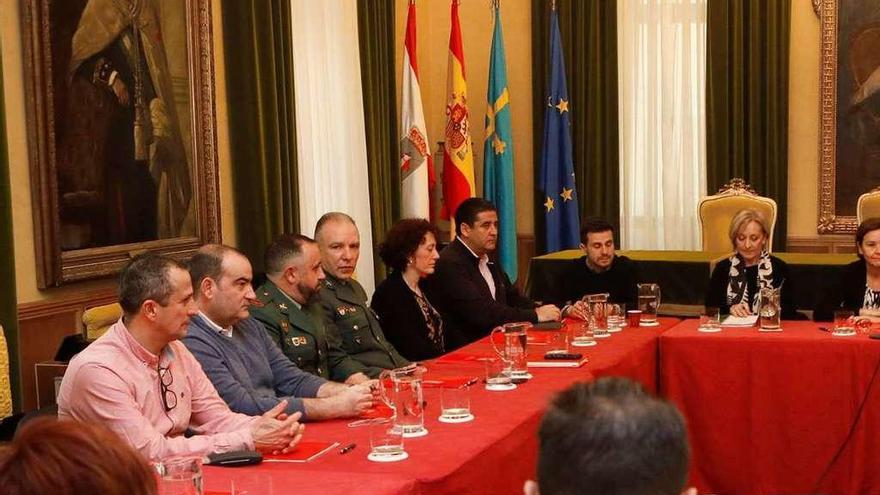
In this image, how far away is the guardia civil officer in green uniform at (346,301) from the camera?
4.50 metres

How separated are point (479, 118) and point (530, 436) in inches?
249

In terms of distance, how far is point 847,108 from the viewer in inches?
320

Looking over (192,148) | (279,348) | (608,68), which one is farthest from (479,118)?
(279,348)

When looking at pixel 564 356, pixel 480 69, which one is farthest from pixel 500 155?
pixel 564 356

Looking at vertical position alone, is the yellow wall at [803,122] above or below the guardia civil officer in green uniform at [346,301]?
above

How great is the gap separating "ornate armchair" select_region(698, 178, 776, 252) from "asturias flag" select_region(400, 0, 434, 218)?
2.11 metres

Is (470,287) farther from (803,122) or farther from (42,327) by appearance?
(803,122)

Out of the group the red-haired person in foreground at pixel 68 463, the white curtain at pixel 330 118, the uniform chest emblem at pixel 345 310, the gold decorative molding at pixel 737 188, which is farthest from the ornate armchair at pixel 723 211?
the red-haired person in foreground at pixel 68 463

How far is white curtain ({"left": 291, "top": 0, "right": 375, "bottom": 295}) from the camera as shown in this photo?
7.15m

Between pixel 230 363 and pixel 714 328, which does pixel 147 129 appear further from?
pixel 714 328

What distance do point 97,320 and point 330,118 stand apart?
284cm

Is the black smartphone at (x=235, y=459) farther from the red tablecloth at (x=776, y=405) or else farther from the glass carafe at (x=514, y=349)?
the red tablecloth at (x=776, y=405)

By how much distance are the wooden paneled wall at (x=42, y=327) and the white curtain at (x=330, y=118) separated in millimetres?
2069

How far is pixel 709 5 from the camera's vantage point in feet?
27.2
